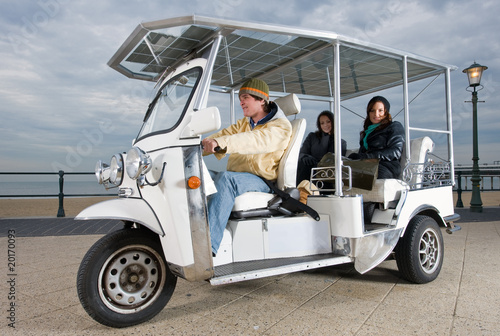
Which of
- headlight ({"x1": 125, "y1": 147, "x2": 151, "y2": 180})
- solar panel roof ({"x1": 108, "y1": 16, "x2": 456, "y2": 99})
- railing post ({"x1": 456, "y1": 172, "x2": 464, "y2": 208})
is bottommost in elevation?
railing post ({"x1": 456, "y1": 172, "x2": 464, "y2": 208})

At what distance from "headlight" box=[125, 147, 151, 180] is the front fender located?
240mm

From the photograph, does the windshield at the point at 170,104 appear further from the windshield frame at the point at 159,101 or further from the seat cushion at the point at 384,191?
the seat cushion at the point at 384,191

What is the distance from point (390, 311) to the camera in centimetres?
310

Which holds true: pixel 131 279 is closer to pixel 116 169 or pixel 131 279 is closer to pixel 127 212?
pixel 127 212

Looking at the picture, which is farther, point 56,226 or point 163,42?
point 56,226

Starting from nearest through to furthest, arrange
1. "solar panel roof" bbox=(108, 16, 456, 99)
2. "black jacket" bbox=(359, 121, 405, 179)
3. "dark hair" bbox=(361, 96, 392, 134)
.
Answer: "solar panel roof" bbox=(108, 16, 456, 99), "black jacket" bbox=(359, 121, 405, 179), "dark hair" bbox=(361, 96, 392, 134)

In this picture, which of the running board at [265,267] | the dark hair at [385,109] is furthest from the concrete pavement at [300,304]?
the dark hair at [385,109]

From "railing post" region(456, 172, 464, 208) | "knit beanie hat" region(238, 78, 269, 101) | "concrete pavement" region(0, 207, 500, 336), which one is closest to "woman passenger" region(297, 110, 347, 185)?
"concrete pavement" region(0, 207, 500, 336)

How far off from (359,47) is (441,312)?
2.58 m

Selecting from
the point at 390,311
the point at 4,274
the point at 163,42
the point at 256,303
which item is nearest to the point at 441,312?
the point at 390,311

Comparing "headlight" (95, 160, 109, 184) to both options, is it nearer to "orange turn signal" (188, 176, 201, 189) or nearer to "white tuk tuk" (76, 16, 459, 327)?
"white tuk tuk" (76, 16, 459, 327)

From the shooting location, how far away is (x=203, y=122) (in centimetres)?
268

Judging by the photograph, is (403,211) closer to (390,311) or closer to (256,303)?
(390,311)

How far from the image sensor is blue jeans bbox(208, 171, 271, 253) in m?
2.93
